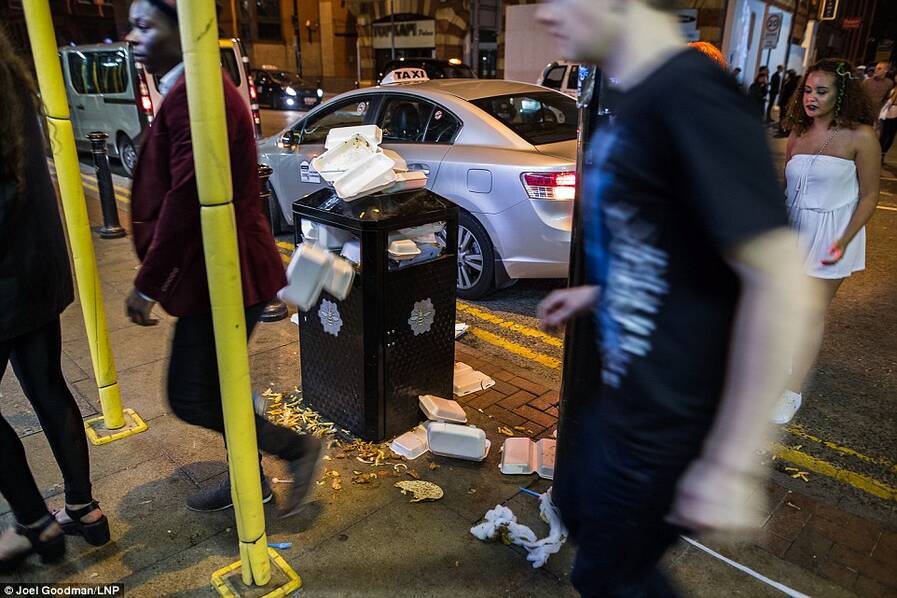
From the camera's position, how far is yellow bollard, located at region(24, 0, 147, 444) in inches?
102

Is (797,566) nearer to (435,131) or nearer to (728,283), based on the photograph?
(728,283)

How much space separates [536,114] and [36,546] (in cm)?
458

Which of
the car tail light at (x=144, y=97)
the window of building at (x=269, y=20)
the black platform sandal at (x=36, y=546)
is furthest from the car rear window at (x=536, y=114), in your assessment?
the window of building at (x=269, y=20)

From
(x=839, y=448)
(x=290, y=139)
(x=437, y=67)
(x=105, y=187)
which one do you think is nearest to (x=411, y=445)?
(x=839, y=448)

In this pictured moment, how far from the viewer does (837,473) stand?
10.3ft

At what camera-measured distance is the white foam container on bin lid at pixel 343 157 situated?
9.74ft

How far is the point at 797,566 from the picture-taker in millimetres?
2467

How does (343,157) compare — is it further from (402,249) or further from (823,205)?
(823,205)

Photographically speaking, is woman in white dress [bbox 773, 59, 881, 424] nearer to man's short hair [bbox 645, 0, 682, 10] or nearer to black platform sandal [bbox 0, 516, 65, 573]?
man's short hair [bbox 645, 0, 682, 10]

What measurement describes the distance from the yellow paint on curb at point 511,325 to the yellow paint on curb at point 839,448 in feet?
5.22

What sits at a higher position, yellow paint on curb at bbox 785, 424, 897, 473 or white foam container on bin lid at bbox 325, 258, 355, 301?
white foam container on bin lid at bbox 325, 258, 355, 301

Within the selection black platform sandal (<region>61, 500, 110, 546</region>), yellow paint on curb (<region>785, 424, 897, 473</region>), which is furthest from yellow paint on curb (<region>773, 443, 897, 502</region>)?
black platform sandal (<region>61, 500, 110, 546</region>)

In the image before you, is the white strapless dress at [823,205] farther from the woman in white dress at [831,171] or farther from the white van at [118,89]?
the white van at [118,89]

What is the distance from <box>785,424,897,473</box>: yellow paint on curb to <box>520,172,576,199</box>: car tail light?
6.78 feet
